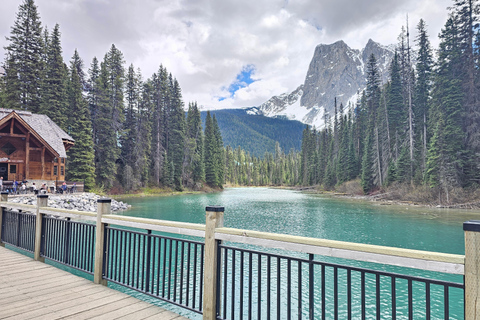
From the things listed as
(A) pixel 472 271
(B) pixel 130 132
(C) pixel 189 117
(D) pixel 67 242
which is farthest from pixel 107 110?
(A) pixel 472 271

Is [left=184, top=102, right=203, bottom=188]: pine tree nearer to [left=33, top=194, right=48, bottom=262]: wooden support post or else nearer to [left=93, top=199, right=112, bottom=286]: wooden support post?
[left=33, top=194, right=48, bottom=262]: wooden support post

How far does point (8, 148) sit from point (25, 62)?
39.4 feet

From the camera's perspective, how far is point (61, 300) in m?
3.48

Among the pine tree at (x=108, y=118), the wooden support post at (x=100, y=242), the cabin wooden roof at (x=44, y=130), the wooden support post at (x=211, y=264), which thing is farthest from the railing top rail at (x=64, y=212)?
the pine tree at (x=108, y=118)

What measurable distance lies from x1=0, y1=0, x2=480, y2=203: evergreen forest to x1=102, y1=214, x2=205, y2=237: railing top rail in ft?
94.0

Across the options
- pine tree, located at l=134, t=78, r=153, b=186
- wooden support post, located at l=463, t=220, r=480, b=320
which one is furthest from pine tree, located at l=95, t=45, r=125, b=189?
wooden support post, located at l=463, t=220, r=480, b=320

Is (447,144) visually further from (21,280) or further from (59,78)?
(59,78)

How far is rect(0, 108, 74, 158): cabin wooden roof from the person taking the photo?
23.3m

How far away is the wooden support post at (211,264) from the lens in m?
2.89

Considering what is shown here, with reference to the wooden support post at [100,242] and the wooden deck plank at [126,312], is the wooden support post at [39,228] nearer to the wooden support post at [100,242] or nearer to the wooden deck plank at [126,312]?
the wooden support post at [100,242]

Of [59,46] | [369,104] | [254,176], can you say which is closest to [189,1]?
[59,46]

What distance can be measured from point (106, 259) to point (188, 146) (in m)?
44.6

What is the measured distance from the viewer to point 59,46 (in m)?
32.5

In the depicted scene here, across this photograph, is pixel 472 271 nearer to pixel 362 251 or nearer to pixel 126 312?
pixel 362 251
